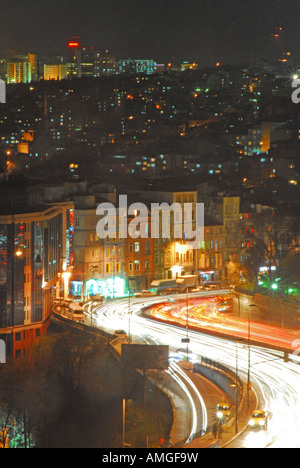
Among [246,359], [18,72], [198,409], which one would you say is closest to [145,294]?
[246,359]

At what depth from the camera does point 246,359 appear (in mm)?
16734

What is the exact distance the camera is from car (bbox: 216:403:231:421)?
533 inches

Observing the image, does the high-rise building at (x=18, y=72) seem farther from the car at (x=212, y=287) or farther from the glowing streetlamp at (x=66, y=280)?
the glowing streetlamp at (x=66, y=280)

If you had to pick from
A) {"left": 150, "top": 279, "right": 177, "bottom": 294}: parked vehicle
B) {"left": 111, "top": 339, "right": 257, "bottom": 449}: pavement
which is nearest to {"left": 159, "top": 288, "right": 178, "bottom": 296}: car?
{"left": 150, "top": 279, "right": 177, "bottom": 294}: parked vehicle

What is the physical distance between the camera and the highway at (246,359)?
12.5 metres

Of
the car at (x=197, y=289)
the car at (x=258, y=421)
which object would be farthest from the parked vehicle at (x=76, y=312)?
the car at (x=258, y=421)

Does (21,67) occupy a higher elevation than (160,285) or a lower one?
higher

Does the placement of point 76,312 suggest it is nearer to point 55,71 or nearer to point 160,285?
point 160,285

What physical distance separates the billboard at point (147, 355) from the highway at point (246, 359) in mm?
1153

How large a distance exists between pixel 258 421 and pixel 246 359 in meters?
3.89

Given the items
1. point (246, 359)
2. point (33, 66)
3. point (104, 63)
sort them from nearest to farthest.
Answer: point (246, 359), point (33, 66), point (104, 63)

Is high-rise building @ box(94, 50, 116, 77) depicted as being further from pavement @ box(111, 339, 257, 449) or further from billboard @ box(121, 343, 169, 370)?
billboard @ box(121, 343, 169, 370)

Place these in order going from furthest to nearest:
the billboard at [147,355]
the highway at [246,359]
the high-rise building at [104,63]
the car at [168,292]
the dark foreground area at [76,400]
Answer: the high-rise building at [104,63], the car at [168,292], the billboard at [147,355], the dark foreground area at [76,400], the highway at [246,359]
